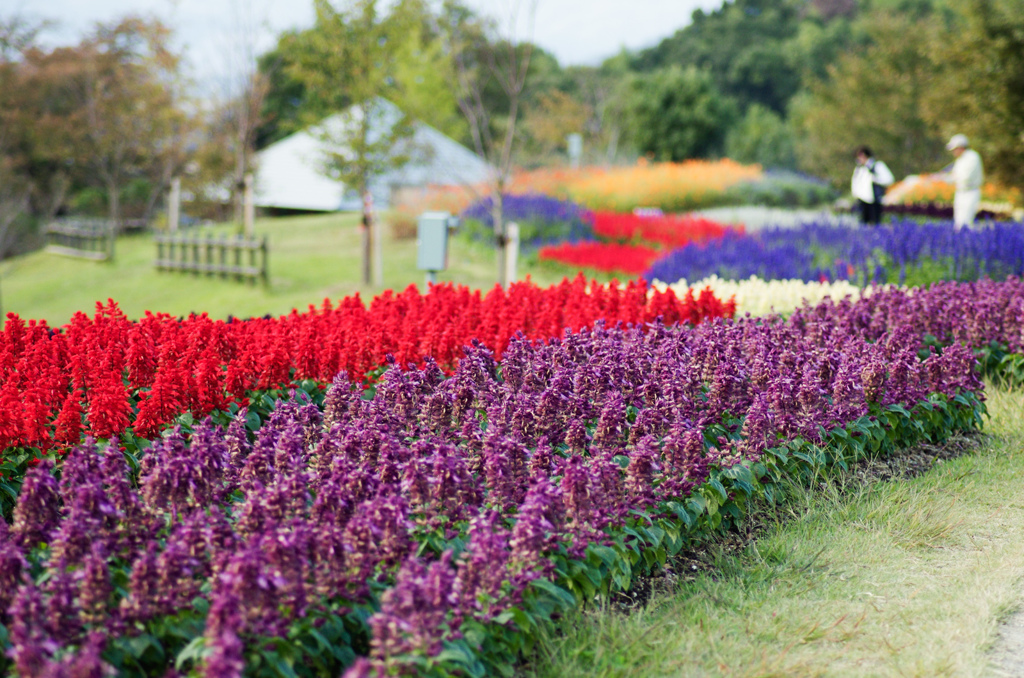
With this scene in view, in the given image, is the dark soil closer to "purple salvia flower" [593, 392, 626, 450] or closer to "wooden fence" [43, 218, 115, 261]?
"purple salvia flower" [593, 392, 626, 450]

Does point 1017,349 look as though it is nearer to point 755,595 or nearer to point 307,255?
point 755,595

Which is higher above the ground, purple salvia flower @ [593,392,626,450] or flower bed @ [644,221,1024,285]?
flower bed @ [644,221,1024,285]

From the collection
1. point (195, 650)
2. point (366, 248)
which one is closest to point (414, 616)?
point (195, 650)

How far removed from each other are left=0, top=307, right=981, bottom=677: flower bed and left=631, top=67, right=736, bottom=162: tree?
3607 cm

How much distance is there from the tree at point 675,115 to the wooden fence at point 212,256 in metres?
25.5

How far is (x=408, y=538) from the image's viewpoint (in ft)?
10.5

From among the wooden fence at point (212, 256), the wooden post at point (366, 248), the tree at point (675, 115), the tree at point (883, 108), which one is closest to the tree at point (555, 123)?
the tree at point (675, 115)

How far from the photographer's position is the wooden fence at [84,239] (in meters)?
21.4

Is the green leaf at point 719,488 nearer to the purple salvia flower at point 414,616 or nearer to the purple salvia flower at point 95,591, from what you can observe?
the purple salvia flower at point 414,616

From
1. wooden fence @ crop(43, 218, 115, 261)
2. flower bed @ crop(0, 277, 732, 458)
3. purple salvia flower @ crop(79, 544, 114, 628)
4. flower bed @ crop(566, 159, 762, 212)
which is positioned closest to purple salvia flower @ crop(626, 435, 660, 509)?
flower bed @ crop(0, 277, 732, 458)

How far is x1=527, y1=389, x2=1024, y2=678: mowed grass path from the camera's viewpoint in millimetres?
3211

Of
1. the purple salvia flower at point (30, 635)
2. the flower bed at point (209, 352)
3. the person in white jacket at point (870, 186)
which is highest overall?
the person in white jacket at point (870, 186)

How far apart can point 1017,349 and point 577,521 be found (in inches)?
193

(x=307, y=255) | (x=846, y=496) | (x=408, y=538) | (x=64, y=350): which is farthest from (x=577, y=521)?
(x=307, y=255)
